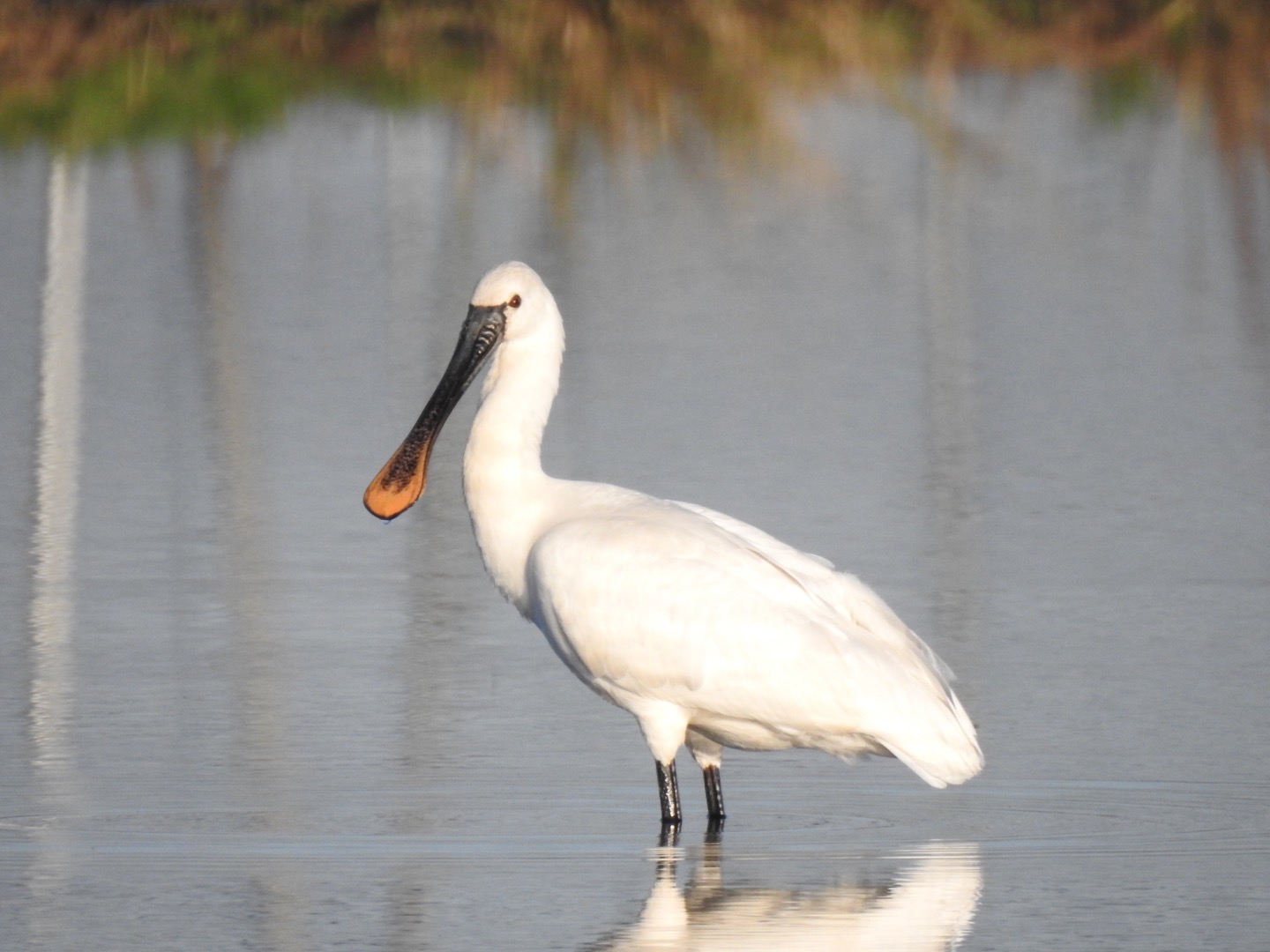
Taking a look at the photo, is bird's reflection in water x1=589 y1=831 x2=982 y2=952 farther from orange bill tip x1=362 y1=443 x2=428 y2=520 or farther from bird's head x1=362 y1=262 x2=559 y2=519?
orange bill tip x1=362 y1=443 x2=428 y2=520

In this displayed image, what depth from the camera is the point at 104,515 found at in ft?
33.3

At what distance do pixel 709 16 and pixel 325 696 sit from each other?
16.1 m

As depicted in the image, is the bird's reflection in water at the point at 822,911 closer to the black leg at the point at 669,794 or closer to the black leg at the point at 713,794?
the black leg at the point at 669,794

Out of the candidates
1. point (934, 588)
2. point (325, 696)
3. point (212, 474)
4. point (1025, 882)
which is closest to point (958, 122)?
point (212, 474)

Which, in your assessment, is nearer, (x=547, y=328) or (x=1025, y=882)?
(x=1025, y=882)

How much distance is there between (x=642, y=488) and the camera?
10.2 metres

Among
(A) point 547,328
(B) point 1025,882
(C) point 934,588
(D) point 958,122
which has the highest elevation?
(D) point 958,122

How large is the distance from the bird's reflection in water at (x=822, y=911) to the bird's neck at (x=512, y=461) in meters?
1.31

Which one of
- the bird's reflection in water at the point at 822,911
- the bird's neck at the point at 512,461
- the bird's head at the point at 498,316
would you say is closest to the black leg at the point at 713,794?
the bird's reflection in water at the point at 822,911

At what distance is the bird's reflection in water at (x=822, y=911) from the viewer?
5625mm

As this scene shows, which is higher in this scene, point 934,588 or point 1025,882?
point 934,588

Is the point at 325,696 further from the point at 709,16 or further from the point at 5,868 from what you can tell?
the point at 709,16

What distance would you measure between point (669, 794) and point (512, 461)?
120 centimetres

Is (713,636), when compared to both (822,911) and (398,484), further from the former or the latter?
(398,484)
